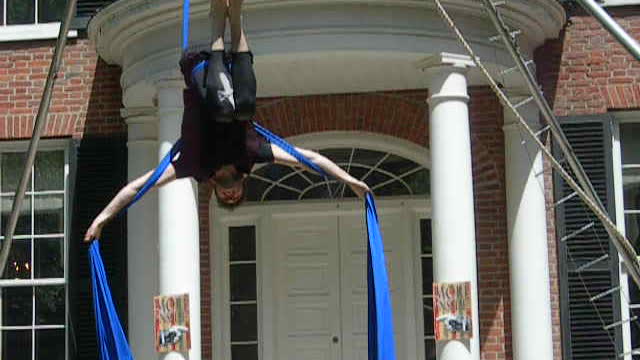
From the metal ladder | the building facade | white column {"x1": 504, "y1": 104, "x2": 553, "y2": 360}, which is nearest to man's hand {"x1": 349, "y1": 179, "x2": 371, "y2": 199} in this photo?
the metal ladder

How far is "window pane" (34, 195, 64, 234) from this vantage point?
45.4 ft

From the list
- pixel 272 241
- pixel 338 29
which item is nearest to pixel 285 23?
pixel 338 29

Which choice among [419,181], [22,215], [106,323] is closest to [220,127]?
[106,323]

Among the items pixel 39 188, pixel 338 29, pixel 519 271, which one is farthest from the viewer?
pixel 39 188

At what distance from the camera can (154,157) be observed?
13.4 m

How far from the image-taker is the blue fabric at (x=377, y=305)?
25.9ft

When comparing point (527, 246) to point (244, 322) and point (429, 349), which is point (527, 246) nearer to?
point (429, 349)

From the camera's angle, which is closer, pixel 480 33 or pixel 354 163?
pixel 480 33

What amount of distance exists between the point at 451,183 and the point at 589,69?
8.01 ft

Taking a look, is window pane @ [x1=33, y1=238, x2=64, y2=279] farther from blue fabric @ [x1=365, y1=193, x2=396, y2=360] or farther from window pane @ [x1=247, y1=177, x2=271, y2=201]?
blue fabric @ [x1=365, y1=193, x2=396, y2=360]

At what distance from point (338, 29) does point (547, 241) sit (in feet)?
10.1

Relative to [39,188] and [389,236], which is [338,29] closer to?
[389,236]

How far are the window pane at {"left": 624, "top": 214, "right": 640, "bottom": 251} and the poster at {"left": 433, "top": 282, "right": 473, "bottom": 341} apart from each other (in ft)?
8.08

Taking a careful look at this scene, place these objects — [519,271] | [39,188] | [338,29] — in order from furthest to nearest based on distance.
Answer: [39,188]
[519,271]
[338,29]
